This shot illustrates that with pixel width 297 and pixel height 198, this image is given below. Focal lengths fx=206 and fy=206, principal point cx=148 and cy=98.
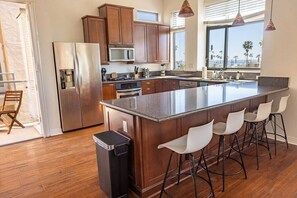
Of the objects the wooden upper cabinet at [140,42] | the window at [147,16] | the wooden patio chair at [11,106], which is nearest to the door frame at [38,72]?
the wooden patio chair at [11,106]

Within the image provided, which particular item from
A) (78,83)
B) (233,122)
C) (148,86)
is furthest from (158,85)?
(233,122)

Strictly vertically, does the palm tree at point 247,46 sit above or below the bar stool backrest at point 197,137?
above

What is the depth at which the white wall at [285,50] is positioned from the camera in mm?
3246

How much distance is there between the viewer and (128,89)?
5.16 m

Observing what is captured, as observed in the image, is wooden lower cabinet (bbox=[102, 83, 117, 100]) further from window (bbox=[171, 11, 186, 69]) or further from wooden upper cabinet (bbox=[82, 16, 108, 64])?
window (bbox=[171, 11, 186, 69])

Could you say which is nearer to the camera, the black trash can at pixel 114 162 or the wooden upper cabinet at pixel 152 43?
the black trash can at pixel 114 162

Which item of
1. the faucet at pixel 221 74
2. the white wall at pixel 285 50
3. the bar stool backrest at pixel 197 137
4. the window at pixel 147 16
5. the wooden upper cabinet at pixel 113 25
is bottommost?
the bar stool backrest at pixel 197 137

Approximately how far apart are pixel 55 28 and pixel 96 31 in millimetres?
885

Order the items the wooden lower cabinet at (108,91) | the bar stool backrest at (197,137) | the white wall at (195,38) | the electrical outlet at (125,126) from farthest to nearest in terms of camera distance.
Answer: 1. the white wall at (195,38)
2. the wooden lower cabinet at (108,91)
3. the electrical outlet at (125,126)
4. the bar stool backrest at (197,137)

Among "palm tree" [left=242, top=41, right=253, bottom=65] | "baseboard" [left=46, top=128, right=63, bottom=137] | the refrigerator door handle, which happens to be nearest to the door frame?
"baseboard" [left=46, top=128, right=63, bottom=137]

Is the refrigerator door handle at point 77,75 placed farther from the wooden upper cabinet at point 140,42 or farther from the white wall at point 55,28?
the wooden upper cabinet at point 140,42

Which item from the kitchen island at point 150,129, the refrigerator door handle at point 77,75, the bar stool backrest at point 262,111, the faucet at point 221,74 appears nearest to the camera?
the kitchen island at point 150,129

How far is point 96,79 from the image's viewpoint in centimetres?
452

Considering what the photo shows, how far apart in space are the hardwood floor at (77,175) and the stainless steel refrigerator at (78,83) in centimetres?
87
